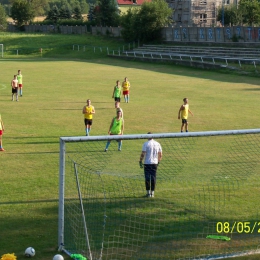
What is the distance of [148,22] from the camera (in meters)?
80.5

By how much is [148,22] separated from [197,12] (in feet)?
83.1

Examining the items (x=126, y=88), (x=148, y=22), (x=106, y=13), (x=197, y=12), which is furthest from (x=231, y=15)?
(x=126, y=88)

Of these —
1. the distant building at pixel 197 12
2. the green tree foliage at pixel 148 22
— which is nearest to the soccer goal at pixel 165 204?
the green tree foliage at pixel 148 22

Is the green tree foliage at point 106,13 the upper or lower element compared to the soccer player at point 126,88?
upper

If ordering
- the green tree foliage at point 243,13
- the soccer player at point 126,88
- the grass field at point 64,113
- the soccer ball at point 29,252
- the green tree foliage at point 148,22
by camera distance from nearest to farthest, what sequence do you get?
1. the soccer ball at point 29,252
2. the grass field at point 64,113
3. the soccer player at point 126,88
4. the green tree foliage at point 243,13
5. the green tree foliage at point 148,22

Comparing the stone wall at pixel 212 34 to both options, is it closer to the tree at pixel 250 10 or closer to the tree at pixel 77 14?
the tree at pixel 250 10

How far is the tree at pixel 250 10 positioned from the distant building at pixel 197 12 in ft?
62.9

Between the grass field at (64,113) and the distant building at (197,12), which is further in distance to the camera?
the distant building at (197,12)

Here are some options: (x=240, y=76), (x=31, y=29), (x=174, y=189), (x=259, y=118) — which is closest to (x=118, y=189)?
(x=174, y=189)

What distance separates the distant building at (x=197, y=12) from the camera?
337 ft

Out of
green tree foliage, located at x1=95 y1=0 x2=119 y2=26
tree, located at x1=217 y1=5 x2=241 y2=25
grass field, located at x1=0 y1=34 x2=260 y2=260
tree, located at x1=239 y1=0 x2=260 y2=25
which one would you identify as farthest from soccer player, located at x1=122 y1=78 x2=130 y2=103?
green tree foliage, located at x1=95 y1=0 x2=119 y2=26

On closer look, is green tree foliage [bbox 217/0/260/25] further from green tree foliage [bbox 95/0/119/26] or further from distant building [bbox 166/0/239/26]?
green tree foliage [bbox 95/0/119/26]
